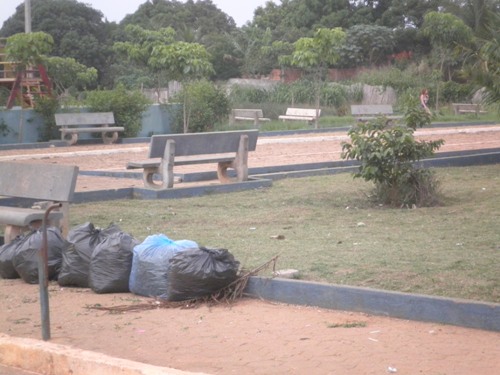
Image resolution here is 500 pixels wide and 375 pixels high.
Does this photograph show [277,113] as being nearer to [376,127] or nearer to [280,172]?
[280,172]

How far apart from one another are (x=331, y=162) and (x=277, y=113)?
19295 millimetres

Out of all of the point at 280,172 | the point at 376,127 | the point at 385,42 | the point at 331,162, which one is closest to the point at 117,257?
the point at 376,127

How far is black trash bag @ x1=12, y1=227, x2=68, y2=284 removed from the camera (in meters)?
8.53

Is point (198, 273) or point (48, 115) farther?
point (48, 115)

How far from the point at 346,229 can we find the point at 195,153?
511 cm

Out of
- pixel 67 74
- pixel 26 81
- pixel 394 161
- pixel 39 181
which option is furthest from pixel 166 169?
pixel 67 74

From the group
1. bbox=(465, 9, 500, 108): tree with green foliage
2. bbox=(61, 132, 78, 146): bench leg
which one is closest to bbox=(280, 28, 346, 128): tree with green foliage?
bbox=(61, 132, 78, 146): bench leg

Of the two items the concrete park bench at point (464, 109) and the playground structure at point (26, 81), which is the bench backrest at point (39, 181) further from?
the concrete park bench at point (464, 109)

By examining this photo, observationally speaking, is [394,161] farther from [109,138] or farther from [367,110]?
[367,110]

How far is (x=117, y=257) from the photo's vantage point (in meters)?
8.05

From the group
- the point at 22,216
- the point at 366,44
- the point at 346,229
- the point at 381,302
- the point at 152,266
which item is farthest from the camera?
the point at 366,44

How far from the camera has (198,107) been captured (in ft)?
99.8

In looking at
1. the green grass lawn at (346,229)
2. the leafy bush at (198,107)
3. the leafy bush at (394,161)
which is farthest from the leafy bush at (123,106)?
the leafy bush at (394,161)

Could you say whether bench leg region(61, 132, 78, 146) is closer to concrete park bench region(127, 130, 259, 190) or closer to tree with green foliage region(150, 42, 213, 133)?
tree with green foliage region(150, 42, 213, 133)
